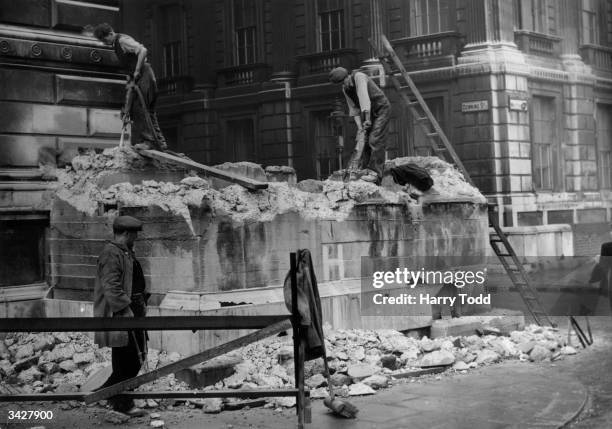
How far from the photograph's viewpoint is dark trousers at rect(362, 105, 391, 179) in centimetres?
1277

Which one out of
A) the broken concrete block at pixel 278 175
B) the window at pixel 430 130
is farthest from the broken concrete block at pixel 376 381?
the window at pixel 430 130

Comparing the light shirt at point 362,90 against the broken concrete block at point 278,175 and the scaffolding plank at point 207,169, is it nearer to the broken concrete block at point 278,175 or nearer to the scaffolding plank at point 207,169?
the broken concrete block at point 278,175

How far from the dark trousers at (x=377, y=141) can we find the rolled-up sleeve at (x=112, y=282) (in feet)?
19.5

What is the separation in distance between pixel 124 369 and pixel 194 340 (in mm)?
1522

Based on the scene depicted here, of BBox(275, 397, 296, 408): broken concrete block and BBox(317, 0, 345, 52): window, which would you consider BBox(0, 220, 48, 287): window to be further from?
BBox(317, 0, 345, 52): window

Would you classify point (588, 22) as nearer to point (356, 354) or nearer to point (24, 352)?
point (356, 354)

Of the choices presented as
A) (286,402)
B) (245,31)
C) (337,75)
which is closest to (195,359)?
(286,402)

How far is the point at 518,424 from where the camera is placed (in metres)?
6.94

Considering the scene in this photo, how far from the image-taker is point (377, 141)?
12.8m

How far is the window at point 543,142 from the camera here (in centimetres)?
2180

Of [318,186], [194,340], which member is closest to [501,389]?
[194,340]

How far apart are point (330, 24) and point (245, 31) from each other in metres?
2.46

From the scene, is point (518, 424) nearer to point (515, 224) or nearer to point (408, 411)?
point (408, 411)

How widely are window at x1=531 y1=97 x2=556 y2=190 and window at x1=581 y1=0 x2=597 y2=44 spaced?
1.81 m
